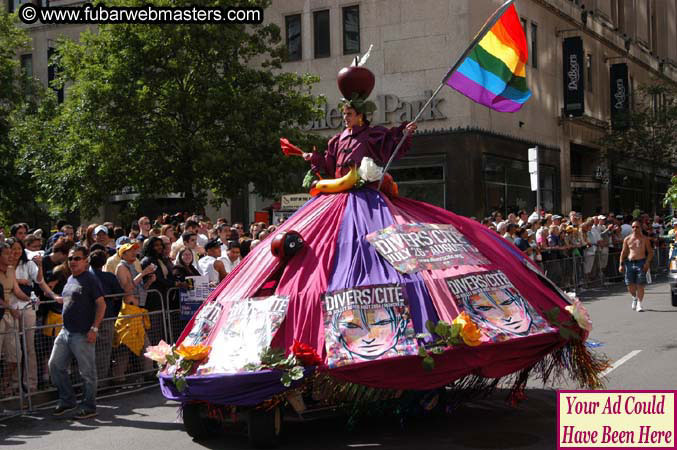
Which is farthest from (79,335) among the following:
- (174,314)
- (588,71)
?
(588,71)

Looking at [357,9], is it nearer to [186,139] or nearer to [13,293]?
[186,139]

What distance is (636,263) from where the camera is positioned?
17.5 meters

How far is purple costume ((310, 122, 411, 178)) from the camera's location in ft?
27.4

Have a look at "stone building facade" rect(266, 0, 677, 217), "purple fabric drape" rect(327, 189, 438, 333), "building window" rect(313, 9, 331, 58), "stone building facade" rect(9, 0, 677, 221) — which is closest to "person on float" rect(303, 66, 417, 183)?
"purple fabric drape" rect(327, 189, 438, 333)

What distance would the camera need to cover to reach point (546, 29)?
34.4 meters

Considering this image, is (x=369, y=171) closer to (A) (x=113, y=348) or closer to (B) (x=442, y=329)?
(B) (x=442, y=329)

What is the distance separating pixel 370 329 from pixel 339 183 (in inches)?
65.2

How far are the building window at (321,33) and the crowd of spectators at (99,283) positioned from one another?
728 inches

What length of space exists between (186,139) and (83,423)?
13.9 metres

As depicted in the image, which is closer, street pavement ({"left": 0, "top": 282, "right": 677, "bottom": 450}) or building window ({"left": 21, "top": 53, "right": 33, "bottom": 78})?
street pavement ({"left": 0, "top": 282, "right": 677, "bottom": 450})

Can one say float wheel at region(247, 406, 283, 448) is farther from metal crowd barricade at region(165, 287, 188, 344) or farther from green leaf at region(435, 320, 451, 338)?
metal crowd barricade at region(165, 287, 188, 344)

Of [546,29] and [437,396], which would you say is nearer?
[437,396]

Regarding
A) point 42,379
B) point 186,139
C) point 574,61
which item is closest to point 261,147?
point 186,139

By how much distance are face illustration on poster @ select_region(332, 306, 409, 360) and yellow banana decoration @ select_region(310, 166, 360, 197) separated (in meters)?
1.47
